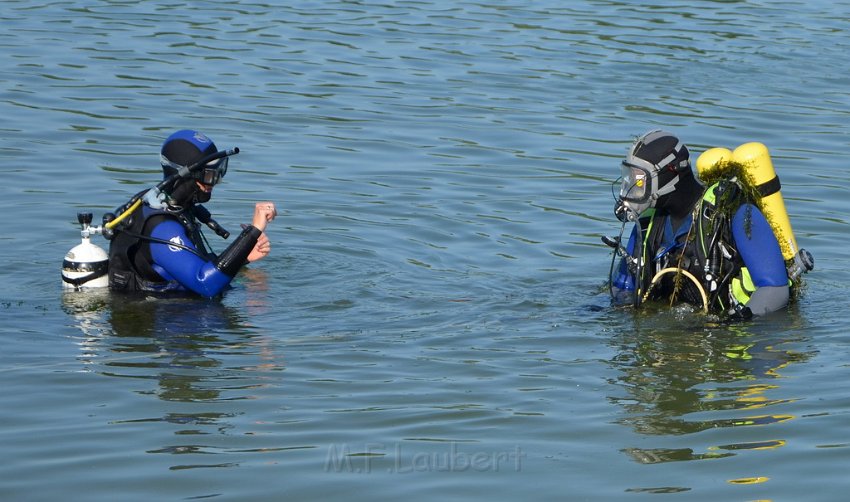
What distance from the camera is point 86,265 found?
7.78 metres

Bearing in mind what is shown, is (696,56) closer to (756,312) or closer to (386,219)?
(386,219)

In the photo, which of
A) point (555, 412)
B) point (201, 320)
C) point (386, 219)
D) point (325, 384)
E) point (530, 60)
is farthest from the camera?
point (530, 60)

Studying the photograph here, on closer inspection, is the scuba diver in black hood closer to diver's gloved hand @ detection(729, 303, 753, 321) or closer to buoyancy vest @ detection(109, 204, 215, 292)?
diver's gloved hand @ detection(729, 303, 753, 321)

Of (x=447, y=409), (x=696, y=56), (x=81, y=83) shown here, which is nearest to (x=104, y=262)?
(x=447, y=409)

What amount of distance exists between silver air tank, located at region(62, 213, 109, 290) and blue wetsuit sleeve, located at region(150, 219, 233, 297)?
0.40 meters

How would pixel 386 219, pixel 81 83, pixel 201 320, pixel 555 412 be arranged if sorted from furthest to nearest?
pixel 81 83 → pixel 386 219 → pixel 201 320 → pixel 555 412

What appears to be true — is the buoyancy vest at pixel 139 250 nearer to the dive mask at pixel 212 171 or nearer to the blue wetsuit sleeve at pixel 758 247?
the dive mask at pixel 212 171

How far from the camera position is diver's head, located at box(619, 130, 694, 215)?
723 centimetres

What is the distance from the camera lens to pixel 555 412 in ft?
19.9

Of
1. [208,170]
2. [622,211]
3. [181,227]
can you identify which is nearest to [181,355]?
[181,227]

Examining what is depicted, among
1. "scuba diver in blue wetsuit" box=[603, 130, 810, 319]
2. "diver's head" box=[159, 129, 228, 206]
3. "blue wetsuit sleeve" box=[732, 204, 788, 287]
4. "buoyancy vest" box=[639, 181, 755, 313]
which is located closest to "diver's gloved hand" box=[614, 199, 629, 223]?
"scuba diver in blue wetsuit" box=[603, 130, 810, 319]

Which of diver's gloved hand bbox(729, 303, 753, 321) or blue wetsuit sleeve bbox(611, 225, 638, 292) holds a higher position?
blue wetsuit sleeve bbox(611, 225, 638, 292)

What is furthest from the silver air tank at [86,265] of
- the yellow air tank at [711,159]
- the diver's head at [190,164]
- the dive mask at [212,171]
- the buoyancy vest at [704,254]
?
the yellow air tank at [711,159]

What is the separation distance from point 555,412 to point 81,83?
9.36 meters
